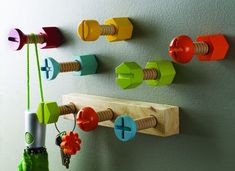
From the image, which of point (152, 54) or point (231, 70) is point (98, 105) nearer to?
point (152, 54)

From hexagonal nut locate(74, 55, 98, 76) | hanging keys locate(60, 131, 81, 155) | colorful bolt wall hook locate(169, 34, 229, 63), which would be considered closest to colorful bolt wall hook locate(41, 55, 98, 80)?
hexagonal nut locate(74, 55, 98, 76)

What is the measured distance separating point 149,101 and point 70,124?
21 centimetres

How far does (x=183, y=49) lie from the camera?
593mm

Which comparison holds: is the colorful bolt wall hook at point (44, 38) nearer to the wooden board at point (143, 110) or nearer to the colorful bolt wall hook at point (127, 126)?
the wooden board at point (143, 110)

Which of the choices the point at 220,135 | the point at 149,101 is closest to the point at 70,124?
the point at 149,101

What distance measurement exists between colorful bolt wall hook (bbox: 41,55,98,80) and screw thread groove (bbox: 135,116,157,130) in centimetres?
16

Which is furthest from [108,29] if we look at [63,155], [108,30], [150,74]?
[63,155]

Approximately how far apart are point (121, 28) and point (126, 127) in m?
0.16

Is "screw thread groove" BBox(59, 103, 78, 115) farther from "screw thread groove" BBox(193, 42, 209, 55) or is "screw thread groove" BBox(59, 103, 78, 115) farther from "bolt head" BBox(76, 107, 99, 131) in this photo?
"screw thread groove" BBox(193, 42, 209, 55)

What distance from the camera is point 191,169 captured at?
2.30 ft

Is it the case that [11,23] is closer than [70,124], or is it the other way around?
[70,124]

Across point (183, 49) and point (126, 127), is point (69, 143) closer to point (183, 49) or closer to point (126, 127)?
point (126, 127)

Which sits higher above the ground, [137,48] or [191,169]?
[137,48]

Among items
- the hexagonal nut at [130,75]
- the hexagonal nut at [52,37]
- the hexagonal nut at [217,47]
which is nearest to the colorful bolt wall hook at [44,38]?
the hexagonal nut at [52,37]
